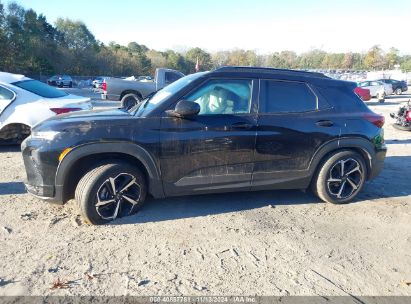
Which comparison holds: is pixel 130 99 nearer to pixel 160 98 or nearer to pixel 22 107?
pixel 22 107

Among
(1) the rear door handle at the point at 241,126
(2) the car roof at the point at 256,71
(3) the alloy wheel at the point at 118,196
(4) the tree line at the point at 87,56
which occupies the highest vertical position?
(4) the tree line at the point at 87,56

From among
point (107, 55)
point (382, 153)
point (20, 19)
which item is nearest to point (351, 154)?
point (382, 153)

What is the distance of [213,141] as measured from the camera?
12.8 feet

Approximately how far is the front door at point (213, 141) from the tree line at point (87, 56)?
44863 mm

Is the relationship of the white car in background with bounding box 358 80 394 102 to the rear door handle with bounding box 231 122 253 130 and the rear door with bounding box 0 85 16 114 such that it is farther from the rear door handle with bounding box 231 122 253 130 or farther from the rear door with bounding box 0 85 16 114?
the rear door with bounding box 0 85 16 114

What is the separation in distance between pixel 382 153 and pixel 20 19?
5150 cm

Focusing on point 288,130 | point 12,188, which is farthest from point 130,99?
point 288,130

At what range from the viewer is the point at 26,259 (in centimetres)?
309

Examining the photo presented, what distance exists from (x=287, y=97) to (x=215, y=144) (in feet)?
3.87

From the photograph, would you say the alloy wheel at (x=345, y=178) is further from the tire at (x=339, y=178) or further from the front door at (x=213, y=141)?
the front door at (x=213, y=141)

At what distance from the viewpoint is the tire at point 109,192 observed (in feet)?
12.0

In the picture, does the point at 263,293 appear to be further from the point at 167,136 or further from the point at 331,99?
the point at 331,99

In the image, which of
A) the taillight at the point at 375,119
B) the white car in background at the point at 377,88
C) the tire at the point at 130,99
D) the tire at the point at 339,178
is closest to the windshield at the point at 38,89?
→ the tire at the point at 339,178

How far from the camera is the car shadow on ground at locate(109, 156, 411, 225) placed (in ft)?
13.4
